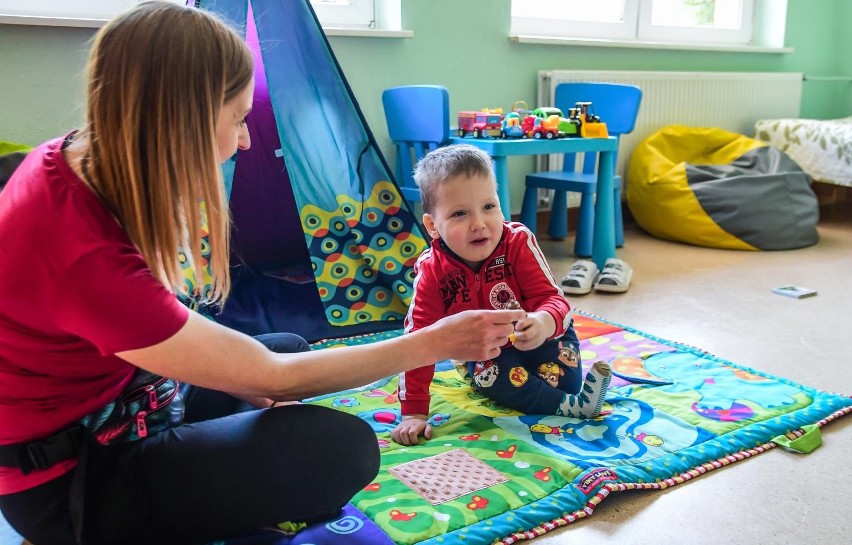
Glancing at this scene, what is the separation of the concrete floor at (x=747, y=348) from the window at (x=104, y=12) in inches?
42.7

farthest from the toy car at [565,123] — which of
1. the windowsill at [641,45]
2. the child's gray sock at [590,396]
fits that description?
the child's gray sock at [590,396]

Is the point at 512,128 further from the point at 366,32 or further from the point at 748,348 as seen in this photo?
the point at 748,348

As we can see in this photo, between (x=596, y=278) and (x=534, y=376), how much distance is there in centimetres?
107

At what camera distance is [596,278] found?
94.4 inches

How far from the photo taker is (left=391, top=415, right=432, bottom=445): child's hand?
1272 mm

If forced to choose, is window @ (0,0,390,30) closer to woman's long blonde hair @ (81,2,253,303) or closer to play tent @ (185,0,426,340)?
play tent @ (185,0,426,340)

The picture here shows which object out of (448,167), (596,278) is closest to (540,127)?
(596,278)

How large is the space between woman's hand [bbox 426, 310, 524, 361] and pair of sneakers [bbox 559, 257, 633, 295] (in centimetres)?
133

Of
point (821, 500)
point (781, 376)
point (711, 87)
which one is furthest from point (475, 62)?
point (821, 500)

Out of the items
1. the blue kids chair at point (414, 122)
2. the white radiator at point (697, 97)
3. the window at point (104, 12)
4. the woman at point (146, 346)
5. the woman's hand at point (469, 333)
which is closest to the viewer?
the woman at point (146, 346)

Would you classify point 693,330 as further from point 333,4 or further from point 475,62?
point 333,4

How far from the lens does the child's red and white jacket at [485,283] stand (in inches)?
54.9

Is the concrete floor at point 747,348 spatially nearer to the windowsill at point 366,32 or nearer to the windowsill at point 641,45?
the windowsill at point 641,45

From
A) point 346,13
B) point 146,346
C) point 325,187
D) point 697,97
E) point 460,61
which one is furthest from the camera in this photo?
point 697,97
